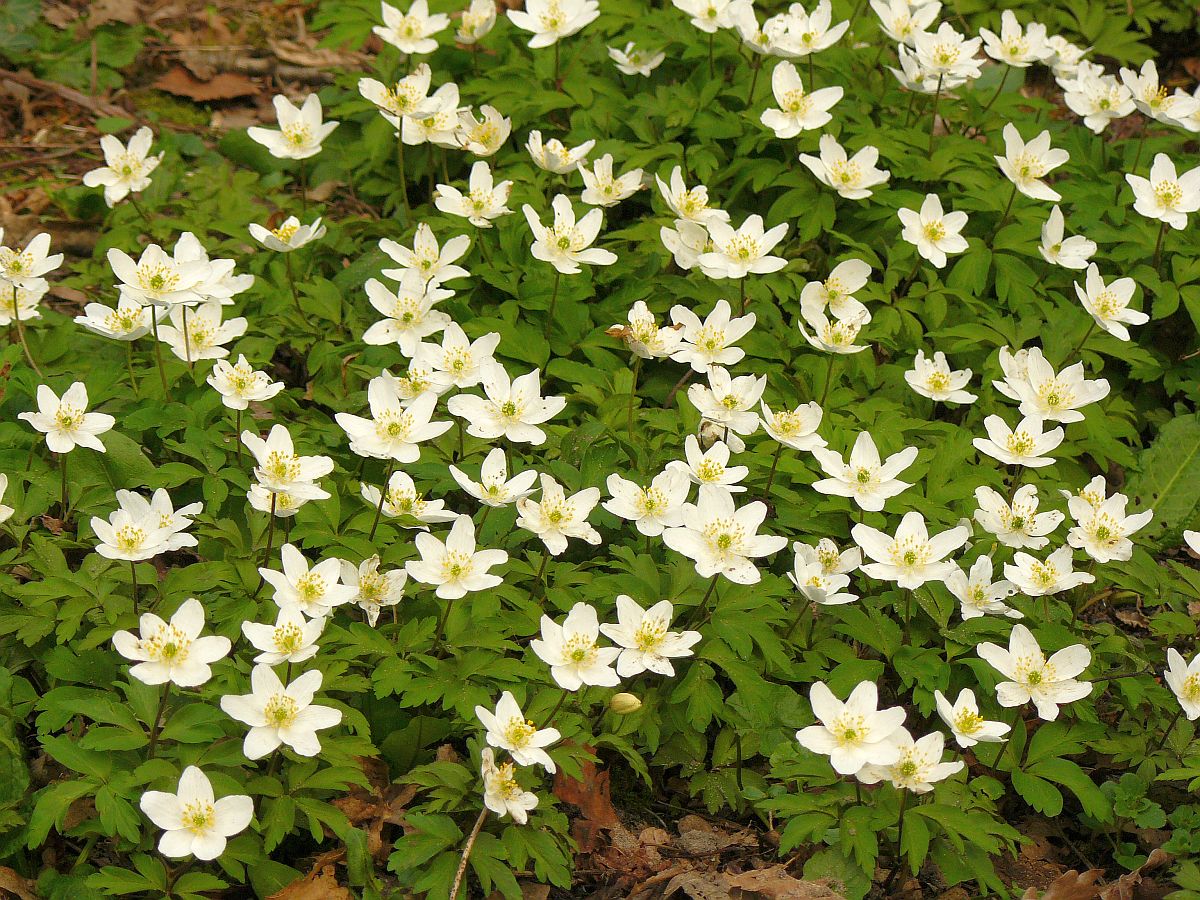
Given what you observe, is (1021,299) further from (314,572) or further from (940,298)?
(314,572)

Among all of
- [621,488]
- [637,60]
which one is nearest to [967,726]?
[621,488]

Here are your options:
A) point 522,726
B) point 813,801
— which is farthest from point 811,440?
point 522,726

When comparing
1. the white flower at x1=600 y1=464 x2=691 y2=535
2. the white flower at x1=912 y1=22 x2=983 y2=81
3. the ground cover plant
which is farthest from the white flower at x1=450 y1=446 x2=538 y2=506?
the white flower at x1=912 y1=22 x2=983 y2=81

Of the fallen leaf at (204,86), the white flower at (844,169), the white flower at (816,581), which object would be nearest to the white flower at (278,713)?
the white flower at (816,581)

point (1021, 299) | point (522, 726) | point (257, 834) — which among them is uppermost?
point (1021, 299)

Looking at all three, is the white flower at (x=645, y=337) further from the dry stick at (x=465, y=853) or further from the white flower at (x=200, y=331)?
the dry stick at (x=465, y=853)

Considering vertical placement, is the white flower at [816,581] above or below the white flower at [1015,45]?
below

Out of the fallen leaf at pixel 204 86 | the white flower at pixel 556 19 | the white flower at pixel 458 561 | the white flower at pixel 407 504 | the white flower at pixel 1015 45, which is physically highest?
the white flower at pixel 1015 45
